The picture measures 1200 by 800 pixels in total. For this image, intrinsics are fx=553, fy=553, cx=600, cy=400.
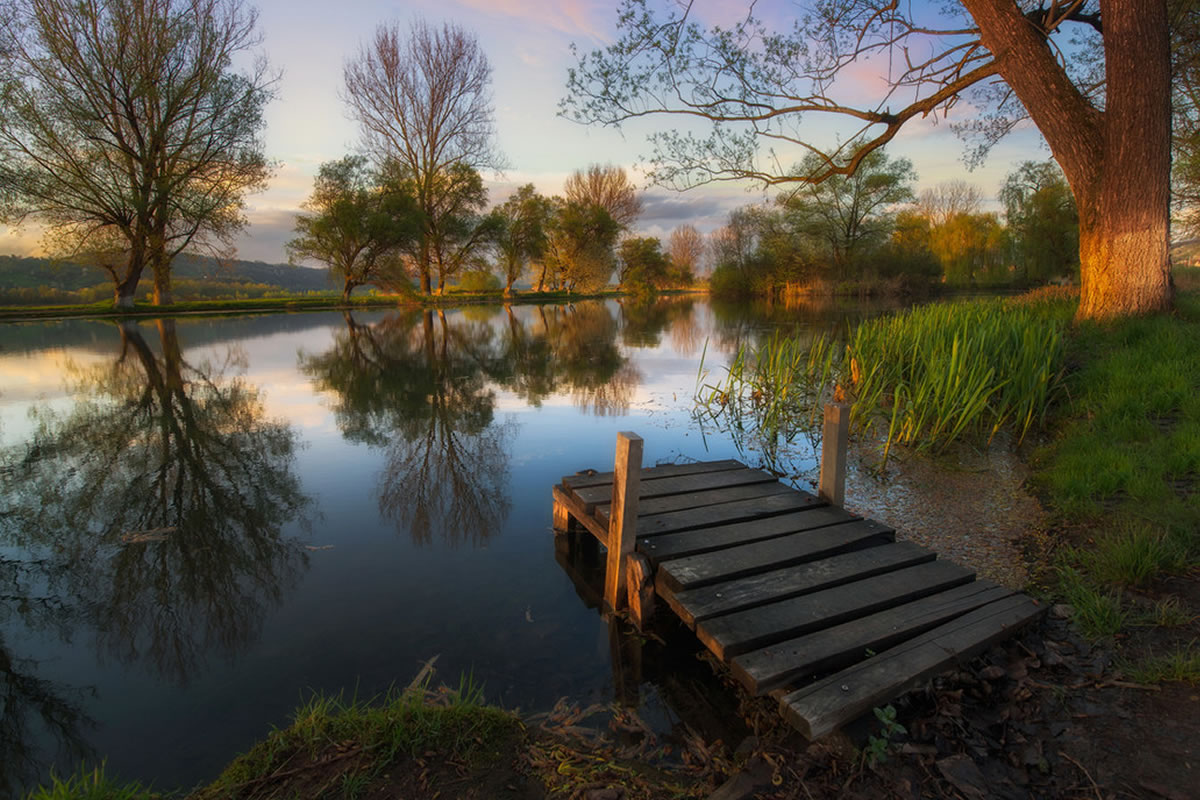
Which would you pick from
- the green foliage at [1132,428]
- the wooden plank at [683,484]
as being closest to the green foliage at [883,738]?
the wooden plank at [683,484]

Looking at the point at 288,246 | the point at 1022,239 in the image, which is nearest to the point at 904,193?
the point at 1022,239

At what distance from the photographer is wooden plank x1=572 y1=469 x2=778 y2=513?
364 cm

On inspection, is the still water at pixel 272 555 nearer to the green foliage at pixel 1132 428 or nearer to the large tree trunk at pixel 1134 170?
the green foliage at pixel 1132 428

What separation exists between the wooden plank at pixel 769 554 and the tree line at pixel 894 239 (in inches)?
1050

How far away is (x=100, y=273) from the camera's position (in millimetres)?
31953

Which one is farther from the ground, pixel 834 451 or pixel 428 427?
pixel 834 451

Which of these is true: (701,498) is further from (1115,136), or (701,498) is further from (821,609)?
(1115,136)

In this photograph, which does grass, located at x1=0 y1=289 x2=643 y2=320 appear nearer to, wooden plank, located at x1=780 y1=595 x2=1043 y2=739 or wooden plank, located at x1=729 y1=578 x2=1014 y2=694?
wooden plank, located at x1=729 y1=578 x2=1014 y2=694

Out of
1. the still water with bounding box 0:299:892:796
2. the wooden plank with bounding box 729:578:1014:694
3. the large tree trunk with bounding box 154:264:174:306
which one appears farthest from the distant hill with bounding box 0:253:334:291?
the wooden plank with bounding box 729:578:1014:694

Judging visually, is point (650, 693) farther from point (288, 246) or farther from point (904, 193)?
point (904, 193)

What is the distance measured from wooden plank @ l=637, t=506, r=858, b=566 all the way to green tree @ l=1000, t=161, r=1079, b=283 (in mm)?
31273

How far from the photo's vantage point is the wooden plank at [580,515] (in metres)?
3.30

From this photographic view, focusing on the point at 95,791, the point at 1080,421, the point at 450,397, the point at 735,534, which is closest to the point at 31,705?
the point at 95,791

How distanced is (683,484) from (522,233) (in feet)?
126
